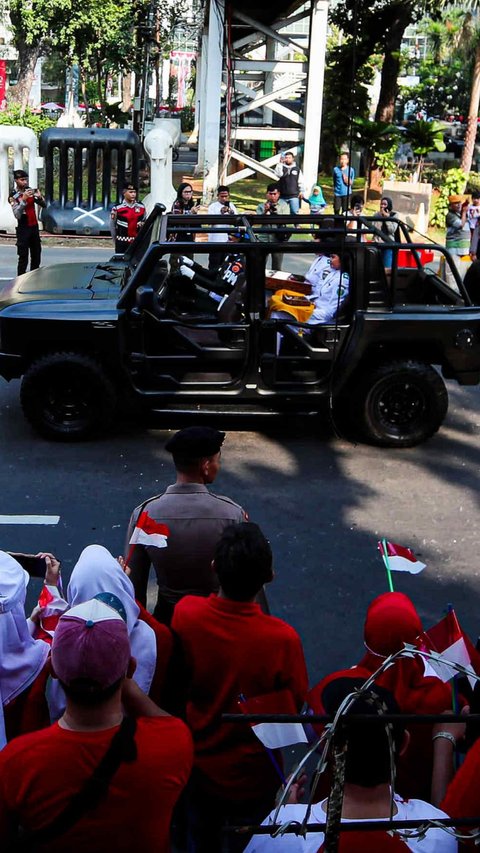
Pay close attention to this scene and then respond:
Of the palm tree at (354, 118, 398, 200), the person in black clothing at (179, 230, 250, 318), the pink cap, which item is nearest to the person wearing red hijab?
the pink cap

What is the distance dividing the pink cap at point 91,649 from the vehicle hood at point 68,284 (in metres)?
6.12

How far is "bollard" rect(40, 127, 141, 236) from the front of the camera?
19.2m

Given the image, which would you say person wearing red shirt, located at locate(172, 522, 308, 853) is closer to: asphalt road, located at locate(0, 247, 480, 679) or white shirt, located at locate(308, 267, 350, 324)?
asphalt road, located at locate(0, 247, 480, 679)

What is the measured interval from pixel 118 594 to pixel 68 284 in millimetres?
5956

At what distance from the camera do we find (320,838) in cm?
255

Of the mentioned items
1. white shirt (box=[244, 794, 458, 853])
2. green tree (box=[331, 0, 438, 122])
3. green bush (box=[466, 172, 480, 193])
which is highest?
green tree (box=[331, 0, 438, 122])

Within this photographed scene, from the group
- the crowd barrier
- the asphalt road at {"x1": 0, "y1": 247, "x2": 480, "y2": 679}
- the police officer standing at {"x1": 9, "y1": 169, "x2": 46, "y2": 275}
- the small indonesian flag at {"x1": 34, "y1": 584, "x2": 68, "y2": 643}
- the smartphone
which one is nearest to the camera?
the crowd barrier

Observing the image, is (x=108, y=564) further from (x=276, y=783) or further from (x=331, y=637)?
(x=331, y=637)

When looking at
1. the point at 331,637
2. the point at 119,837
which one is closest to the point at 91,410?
the point at 331,637

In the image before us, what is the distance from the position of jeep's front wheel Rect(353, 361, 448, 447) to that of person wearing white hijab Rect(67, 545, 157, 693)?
510cm

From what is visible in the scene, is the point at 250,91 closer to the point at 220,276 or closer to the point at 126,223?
the point at 126,223

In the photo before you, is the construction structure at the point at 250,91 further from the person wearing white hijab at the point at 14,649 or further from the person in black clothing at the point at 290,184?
the person wearing white hijab at the point at 14,649

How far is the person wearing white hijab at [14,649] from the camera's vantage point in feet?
10.5

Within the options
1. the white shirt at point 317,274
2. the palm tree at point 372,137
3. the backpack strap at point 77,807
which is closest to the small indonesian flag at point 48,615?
the backpack strap at point 77,807
